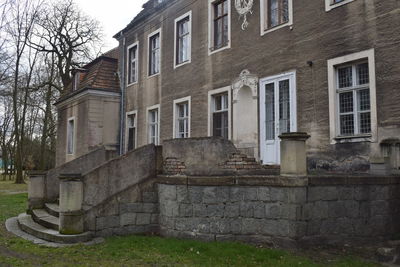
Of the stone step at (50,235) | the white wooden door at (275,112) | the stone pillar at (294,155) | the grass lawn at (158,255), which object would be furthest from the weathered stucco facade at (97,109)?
the stone pillar at (294,155)

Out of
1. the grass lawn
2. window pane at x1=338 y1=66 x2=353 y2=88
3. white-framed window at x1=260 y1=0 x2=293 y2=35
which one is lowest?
the grass lawn

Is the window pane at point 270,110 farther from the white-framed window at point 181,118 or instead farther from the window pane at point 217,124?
the white-framed window at point 181,118

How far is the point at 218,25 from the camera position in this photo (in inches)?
535

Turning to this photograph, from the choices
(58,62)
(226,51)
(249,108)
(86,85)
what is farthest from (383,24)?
(58,62)

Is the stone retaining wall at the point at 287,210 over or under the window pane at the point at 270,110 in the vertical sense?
under

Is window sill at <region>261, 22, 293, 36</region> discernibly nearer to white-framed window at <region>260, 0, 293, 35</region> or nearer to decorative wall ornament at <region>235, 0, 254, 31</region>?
white-framed window at <region>260, 0, 293, 35</region>

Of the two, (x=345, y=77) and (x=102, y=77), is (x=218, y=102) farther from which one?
(x=102, y=77)

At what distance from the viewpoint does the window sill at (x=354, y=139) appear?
8.59 m

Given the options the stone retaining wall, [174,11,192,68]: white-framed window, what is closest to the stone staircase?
the stone retaining wall

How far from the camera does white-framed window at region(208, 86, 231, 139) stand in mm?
12859

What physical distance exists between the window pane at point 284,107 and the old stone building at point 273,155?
29 mm

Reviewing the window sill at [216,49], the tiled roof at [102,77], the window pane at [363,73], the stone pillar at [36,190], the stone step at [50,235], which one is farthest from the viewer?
the tiled roof at [102,77]

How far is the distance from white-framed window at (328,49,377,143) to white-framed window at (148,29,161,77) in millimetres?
9301

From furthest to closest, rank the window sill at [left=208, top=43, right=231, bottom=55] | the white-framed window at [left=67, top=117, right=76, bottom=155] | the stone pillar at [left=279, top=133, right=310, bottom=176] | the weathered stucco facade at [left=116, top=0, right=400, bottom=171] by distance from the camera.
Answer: the white-framed window at [left=67, top=117, right=76, bottom=155], the window sill at [left=208, top=43, right=231, bottom=55], the weathered stucco facade at [left=116, top=0, right=400, bottom=171], the stone pillar at [left=279, top=133, right=310, bottom=176]
